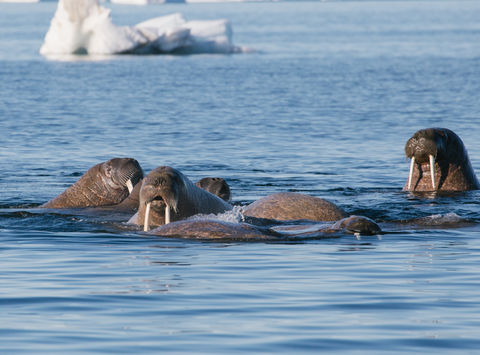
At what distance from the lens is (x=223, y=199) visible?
44.1ft

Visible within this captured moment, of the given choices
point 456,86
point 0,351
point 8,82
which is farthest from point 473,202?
point 8,82

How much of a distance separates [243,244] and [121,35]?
1719 inches

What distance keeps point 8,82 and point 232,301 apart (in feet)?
116

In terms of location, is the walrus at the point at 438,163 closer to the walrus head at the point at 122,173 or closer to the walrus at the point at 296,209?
the walrus at the point at 296,209

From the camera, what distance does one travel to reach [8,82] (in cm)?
4244

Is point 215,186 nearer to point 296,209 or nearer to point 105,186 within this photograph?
point 296,209

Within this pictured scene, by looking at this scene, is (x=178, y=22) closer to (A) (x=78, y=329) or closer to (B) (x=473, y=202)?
(B) (x=473, y=202)

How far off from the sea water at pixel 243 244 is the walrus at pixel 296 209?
2.27 ft

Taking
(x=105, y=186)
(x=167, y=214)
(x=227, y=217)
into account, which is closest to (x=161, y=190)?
(x=167, y=214)

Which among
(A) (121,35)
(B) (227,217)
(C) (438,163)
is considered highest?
(A) (121,35)

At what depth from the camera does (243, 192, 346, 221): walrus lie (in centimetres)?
1247

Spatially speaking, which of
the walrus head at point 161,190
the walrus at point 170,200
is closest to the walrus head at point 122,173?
A: the walrus at point 170,200

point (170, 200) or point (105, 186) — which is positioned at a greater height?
point (170, 200)

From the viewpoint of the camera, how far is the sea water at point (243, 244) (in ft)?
24.5
